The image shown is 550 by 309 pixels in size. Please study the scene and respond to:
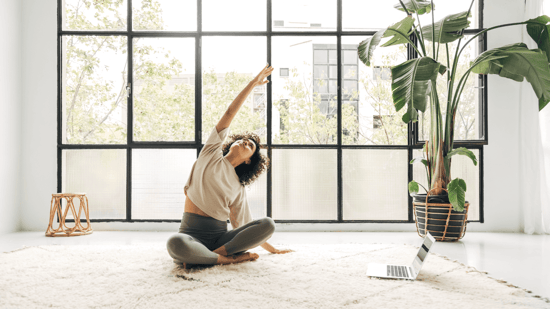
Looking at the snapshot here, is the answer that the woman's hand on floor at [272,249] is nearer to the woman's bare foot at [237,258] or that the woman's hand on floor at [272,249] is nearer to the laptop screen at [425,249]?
the woman's bare foot at [237,258]

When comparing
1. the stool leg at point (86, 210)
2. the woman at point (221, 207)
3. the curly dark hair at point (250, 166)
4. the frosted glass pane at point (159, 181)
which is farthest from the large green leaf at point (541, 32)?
the stool leg at point (86, 210)

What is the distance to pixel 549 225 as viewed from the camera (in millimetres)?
3363

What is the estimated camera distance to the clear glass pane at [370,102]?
3645 mm

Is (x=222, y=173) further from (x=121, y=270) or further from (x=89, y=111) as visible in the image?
(x=89, y=111)

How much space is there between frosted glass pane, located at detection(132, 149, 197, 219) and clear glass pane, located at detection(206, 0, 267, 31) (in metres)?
1.27

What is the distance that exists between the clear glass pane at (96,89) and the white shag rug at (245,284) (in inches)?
60.3

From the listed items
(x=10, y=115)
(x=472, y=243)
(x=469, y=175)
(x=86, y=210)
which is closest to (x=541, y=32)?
(x=469, y=175)

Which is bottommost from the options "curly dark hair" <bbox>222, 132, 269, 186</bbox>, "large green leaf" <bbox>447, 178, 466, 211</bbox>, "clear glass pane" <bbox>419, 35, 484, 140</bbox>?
"large green leaf" <bbox>447, 178, 466, 211</bbox>

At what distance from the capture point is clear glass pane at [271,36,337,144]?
3650 millimetres

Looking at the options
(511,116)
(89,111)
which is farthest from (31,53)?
(511,116)

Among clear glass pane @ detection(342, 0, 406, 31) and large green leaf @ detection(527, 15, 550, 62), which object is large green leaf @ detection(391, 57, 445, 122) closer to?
large green leaf @ detection(527, 15, 550, 62)

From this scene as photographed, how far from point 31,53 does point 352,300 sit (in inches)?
147

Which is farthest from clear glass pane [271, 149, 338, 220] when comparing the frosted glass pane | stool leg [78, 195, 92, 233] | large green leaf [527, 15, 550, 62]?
large green leaf [527, 15, 550, 62]

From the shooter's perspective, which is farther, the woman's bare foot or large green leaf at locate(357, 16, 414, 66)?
large green leaf at locate(357, 16, 414, 66)
